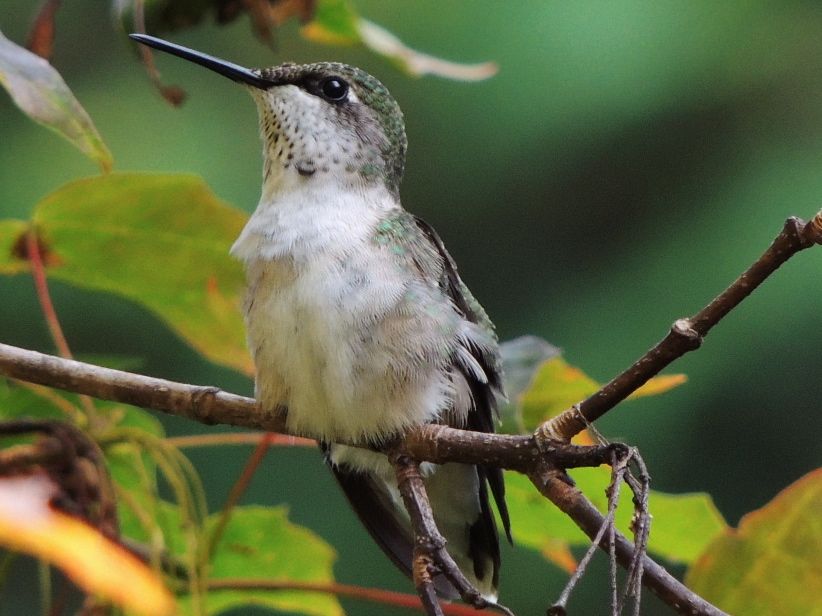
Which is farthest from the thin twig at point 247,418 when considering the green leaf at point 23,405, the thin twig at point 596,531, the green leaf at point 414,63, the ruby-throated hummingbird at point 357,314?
the green leaf at point 414,63

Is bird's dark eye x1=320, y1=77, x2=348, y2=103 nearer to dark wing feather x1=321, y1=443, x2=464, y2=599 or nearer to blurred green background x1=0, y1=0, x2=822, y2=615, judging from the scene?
dark wing feather x1=321, y1=443, x2=464, y2=599

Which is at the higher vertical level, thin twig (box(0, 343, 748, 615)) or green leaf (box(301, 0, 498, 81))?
green leaf (box(301, 0, 498, 81))

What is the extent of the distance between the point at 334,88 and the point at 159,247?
43 cm

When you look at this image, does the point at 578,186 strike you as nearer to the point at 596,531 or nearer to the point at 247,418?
the point at 247,418

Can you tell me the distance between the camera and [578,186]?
141 inches

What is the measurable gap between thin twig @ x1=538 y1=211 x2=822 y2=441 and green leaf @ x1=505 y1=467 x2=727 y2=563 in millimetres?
437

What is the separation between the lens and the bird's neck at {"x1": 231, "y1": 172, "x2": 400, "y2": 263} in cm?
134

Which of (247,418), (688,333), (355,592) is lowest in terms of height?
(355,592)

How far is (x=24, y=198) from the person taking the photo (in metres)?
2.83

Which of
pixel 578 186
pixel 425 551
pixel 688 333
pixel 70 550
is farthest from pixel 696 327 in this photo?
pixel 578 186

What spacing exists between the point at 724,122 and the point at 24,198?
2.31 meters

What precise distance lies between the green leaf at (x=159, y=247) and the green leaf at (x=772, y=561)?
68cm

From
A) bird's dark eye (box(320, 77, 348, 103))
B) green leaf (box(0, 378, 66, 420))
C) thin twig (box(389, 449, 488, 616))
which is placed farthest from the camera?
bird's dark eye (box(320, 77, 348, 103))

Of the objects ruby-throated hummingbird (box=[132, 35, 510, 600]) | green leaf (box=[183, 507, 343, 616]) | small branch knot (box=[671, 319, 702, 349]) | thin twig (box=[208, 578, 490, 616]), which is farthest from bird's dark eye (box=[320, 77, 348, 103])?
small branch knot (box=[671, 319, 702, 349])
